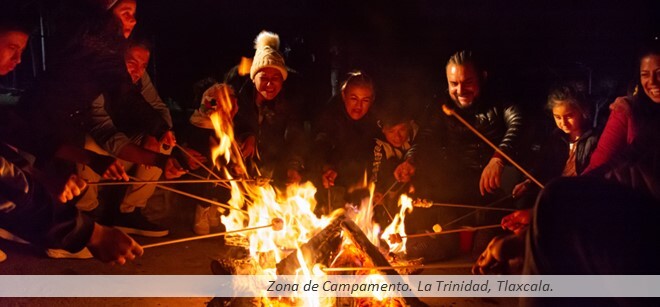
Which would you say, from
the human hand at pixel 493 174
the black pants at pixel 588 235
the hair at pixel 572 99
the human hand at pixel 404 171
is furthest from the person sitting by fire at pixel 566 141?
the black pants at pixel 588 235

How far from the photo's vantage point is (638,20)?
898 cm

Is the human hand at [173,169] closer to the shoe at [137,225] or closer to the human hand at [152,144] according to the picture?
the human hand at [152,144]

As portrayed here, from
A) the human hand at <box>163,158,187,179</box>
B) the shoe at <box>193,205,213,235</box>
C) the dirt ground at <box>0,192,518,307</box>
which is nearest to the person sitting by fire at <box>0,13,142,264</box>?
the human hand at <box>163,158,187,179</box>

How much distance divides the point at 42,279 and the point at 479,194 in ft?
17.0

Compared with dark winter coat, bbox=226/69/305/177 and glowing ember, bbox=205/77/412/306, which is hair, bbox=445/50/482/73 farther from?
dark winter coat, bbox=226/69/305/177

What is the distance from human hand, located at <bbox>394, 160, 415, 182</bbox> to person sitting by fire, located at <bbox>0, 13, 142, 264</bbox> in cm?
319

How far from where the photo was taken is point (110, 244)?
3.96 meters

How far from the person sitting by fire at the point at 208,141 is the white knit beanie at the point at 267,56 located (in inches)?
19.9

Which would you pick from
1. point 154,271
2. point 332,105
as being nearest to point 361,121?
point 332,105

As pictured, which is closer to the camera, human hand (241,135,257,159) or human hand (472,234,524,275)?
human hand (472,234,524,275)

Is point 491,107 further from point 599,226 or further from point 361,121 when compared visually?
point 599,226

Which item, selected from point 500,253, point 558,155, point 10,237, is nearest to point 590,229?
point 500,253

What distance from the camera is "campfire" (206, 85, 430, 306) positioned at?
171 inches

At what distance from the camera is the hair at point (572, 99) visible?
17.9 feet
